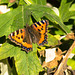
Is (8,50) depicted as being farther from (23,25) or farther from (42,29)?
(42,29)

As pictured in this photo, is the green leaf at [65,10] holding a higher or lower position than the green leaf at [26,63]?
higher

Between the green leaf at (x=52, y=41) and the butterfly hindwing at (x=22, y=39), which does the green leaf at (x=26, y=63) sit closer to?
the butterfly hindwing at (x=22, y=39)

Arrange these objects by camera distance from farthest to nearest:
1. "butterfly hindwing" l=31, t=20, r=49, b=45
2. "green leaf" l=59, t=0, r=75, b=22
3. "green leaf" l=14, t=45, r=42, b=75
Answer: "green leaf" l=59, t=0, r=75, b=22
"butterfly hindwing" l=31, t=20, r=49, b=45
"green leaf" l=14, t=45, r=42, b=75

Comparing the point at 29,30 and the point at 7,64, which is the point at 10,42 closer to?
the point at 29,30

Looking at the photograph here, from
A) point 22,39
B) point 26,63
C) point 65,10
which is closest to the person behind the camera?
point 26,63

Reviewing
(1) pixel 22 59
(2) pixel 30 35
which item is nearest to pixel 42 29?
(2) pixel 30 35

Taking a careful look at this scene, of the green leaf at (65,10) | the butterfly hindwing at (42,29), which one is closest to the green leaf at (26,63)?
the butterfly hindwing at (42,29)

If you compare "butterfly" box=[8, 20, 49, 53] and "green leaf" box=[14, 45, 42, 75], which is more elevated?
"butterfly" box=[8, 20, 49, 53]

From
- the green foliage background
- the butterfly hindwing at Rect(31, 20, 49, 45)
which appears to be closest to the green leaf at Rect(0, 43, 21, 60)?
the green foliage background

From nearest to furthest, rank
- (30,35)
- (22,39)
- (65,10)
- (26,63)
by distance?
(26,63)
(22,39)
(30,35)
(65,10)

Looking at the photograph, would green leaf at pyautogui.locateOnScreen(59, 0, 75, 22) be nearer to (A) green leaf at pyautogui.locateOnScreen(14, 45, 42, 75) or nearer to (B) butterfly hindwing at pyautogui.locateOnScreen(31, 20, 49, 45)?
(B) butterfly hindwing at pyautogui.locateOnScreen(31, 20, 49, 45)
